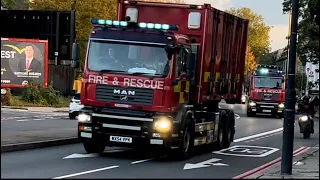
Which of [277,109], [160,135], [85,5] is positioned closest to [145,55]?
[160,135]

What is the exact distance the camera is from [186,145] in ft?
56.3

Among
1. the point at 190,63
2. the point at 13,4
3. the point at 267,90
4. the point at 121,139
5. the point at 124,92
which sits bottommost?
the point at 121,139

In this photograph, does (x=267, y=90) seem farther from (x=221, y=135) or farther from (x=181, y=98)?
(x=181, y=98)

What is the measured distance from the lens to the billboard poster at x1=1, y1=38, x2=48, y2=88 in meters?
44.7

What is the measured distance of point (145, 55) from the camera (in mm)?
16125

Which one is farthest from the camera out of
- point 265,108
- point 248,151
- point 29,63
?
point 29,63

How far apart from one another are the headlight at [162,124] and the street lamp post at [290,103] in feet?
10.5

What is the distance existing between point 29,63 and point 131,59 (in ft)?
99.7

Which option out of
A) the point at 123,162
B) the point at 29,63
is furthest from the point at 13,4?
the point at 123,162

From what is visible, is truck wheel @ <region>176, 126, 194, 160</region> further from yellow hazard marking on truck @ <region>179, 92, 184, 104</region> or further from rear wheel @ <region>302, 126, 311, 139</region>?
rear wheel @ <region>302, 126, 311, 139</region>

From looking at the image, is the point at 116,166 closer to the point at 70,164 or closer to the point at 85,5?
the point at 70,164

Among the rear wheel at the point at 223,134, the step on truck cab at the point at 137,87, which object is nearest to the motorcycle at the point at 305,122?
the rear wheel at the point at 223,134

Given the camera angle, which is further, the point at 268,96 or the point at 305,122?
the point at 268,96

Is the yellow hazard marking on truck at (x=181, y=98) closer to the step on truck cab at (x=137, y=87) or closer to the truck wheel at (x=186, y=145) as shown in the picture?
the step on truck cab at (x=137, y=87)
